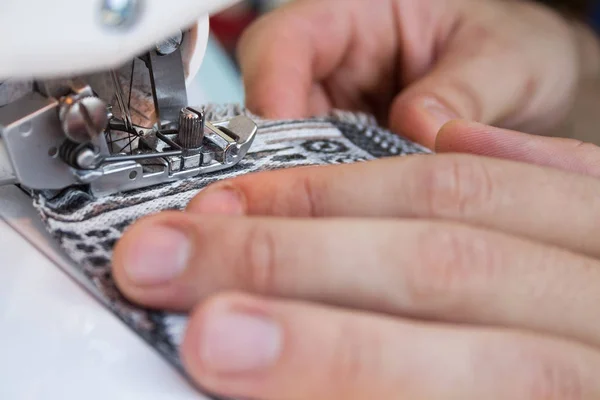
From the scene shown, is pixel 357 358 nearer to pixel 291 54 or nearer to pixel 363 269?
pixel 363 269

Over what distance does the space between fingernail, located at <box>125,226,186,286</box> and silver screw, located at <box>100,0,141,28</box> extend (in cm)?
14

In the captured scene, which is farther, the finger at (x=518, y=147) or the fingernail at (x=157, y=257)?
the finger at (x=518, y=147)

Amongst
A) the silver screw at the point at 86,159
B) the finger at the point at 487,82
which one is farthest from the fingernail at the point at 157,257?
the finger at the point at 487,82

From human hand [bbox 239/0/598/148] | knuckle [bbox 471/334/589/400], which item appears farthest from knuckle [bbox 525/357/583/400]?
human hand [bbox 239/0/598/148]

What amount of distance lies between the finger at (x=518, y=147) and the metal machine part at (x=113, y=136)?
205 mm

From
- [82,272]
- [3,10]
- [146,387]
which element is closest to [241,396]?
[146,387]

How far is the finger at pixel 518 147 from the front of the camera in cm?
60

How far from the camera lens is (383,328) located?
1.32ft

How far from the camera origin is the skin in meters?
0.38

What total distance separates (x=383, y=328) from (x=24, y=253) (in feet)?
0.93

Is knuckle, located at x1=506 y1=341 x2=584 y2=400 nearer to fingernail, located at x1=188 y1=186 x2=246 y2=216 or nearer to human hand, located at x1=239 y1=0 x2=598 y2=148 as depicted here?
fingernail, located at x1=188 y1=186 x2=246 y2=216

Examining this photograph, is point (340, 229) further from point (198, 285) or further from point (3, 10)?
point (3, 10)

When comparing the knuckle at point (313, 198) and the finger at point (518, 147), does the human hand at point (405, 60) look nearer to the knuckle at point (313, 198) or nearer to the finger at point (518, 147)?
the finger at point (518, 147)

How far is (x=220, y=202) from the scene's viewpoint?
467 mm
